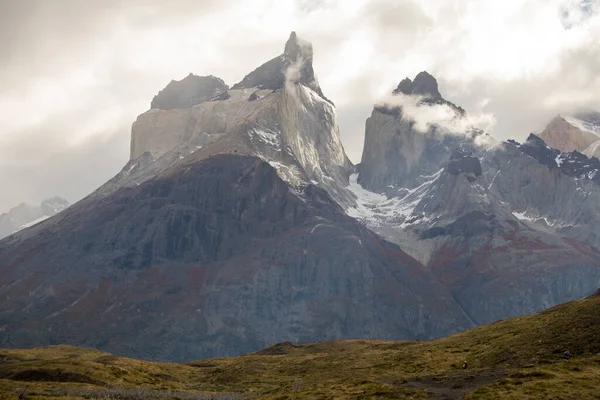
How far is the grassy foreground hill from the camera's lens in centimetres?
8038

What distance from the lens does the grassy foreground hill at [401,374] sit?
8038cm

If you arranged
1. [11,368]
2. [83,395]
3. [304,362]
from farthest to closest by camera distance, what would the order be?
[304,362] → [11,368] → [83,395]

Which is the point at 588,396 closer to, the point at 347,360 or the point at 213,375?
the point at 347,360

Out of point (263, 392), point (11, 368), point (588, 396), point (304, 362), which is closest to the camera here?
point (588, 396)

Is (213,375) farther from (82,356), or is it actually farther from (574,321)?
(574,321)

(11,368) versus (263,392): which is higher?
(11,368)

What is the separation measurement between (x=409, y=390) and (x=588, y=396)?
20.6m

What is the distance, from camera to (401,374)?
107m

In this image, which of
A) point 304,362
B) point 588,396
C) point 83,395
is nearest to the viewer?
point 588,396

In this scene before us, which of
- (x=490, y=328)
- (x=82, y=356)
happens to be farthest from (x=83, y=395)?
(x=82, y=356)

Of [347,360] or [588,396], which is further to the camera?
[347,360]

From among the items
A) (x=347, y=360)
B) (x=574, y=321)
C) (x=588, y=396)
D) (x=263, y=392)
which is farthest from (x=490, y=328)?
(x=588, y=396)

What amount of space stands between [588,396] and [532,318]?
228ft

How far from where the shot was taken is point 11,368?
148000 mm
